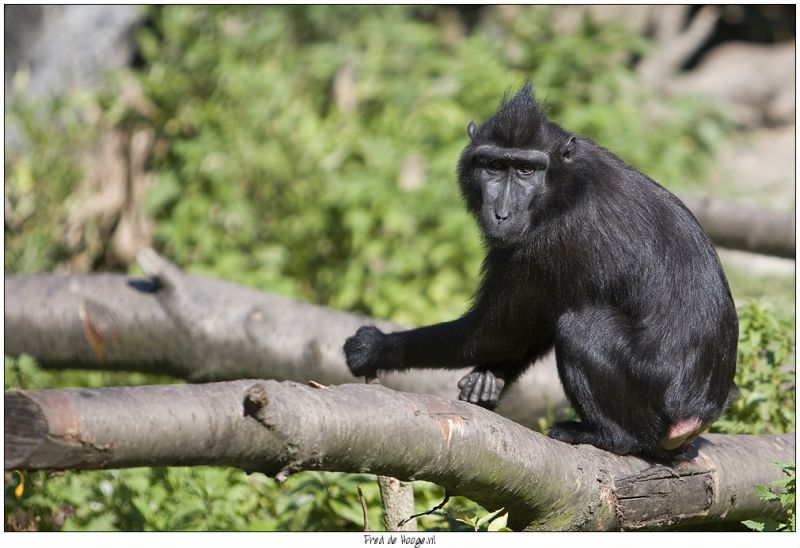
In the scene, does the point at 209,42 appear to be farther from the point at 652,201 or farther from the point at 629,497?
the point at 629,497

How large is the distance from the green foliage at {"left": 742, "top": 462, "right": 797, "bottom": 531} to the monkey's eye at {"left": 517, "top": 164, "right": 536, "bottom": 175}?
186 cm

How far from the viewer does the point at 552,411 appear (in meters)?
6.70

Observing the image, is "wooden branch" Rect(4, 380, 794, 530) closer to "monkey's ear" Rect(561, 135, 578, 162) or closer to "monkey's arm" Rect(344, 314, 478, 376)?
"monkey's arm" Rect(344, 314, 478, 376)

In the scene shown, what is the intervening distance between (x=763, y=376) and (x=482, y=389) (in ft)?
5.98

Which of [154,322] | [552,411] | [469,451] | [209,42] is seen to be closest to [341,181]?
[209,42]

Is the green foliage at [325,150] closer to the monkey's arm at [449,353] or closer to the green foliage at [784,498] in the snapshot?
the monkey's arm at [449,353]

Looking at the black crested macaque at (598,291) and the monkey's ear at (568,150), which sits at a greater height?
the monkey's ear at (568,150)

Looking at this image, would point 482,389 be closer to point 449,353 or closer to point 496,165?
point 449,353

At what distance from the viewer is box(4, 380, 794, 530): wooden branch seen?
282 cm

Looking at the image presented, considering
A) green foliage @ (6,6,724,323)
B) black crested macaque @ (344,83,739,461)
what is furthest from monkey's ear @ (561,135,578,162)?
green foliage @ (6,6,724,323)

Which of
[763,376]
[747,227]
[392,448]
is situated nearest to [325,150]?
[747,227]

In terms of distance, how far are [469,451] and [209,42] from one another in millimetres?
7296

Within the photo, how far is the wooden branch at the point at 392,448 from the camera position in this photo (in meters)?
2.82

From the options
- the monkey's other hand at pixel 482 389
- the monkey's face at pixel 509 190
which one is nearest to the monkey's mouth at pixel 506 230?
the monkey's face at pixel 509 190
